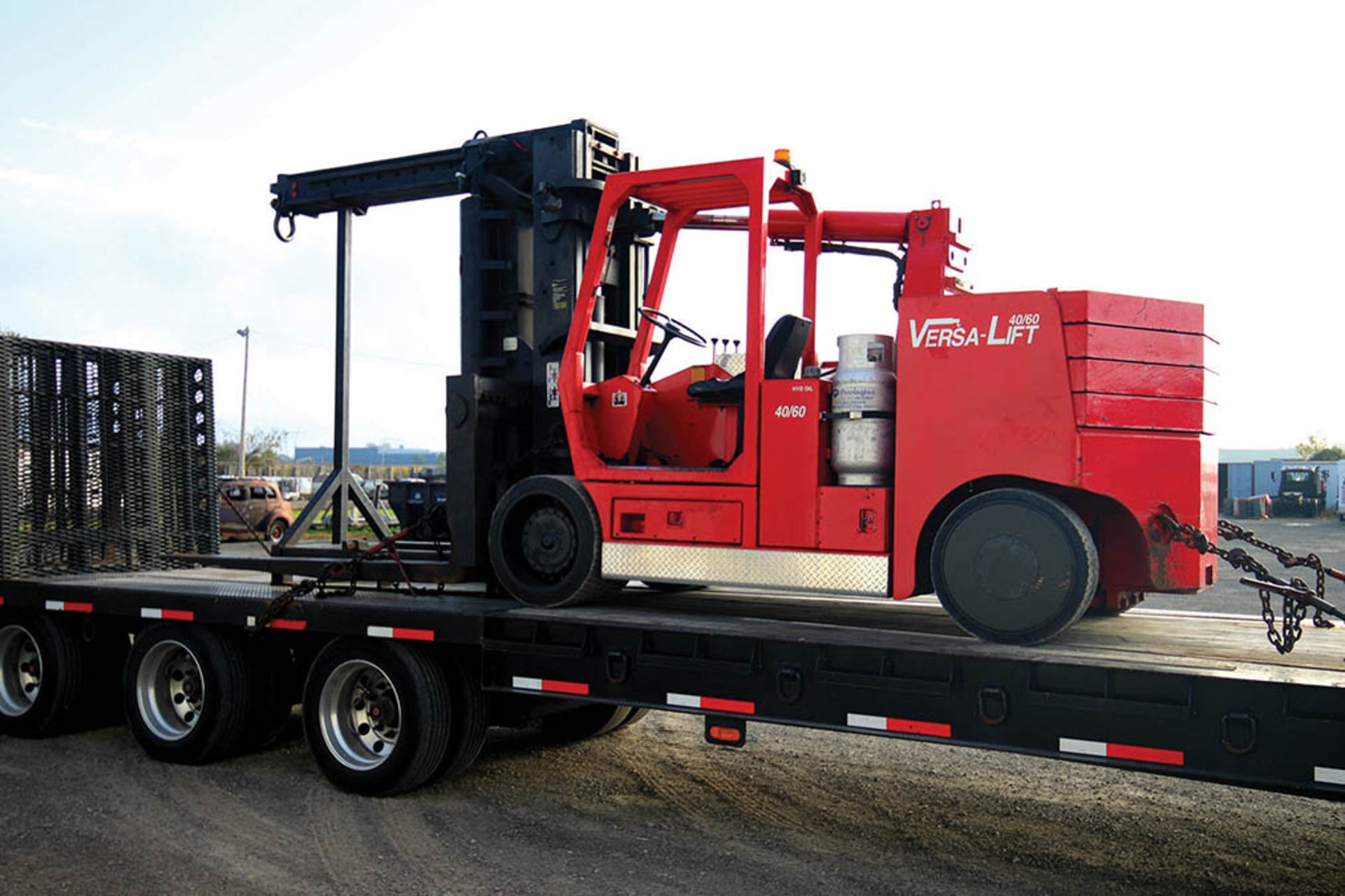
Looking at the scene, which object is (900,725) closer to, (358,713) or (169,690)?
(358,713)

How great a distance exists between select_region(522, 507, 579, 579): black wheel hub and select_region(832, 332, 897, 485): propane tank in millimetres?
1543

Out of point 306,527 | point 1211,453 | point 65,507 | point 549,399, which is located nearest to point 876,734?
point 1211,453

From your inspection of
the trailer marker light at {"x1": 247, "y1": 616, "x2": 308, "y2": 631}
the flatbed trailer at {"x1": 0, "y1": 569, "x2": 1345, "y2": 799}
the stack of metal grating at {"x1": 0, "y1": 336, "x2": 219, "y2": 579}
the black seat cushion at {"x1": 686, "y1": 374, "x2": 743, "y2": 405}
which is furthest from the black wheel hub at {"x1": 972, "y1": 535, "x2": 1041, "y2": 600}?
the stack of metal grating at {"x1": 0, "y1": 336, "x2": 219, "y2": 579}

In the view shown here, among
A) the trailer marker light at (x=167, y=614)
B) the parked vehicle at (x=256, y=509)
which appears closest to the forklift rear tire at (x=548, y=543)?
the trailer marker light at (x=167, y=614)

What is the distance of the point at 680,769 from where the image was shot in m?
7.56

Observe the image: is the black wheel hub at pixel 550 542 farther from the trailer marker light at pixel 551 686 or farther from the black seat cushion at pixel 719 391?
the black seat cushion at pixel 719 391

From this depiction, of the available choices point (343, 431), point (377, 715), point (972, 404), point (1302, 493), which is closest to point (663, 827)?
point (377, 715)

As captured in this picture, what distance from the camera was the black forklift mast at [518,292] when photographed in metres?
7.18

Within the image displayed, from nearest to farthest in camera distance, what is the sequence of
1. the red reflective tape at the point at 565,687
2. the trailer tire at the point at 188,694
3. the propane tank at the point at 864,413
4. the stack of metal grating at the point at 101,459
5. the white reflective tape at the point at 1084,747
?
the white reflective tape at the point at 1084,747
the propane tank at the point at 864,413
the red reflective tape at the point at 565,687
the trailer tire at the point at 188,694
the stack of metal grating at the point at 101,459

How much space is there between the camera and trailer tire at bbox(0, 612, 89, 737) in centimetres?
826

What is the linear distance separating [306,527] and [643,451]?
2.92 metres

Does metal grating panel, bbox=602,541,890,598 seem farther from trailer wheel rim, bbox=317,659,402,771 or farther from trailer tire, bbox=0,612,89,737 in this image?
trailer tire, bbox=0,612,89,737

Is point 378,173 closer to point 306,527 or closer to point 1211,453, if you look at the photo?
point 306,527

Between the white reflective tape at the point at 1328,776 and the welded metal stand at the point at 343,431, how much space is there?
6000mm
